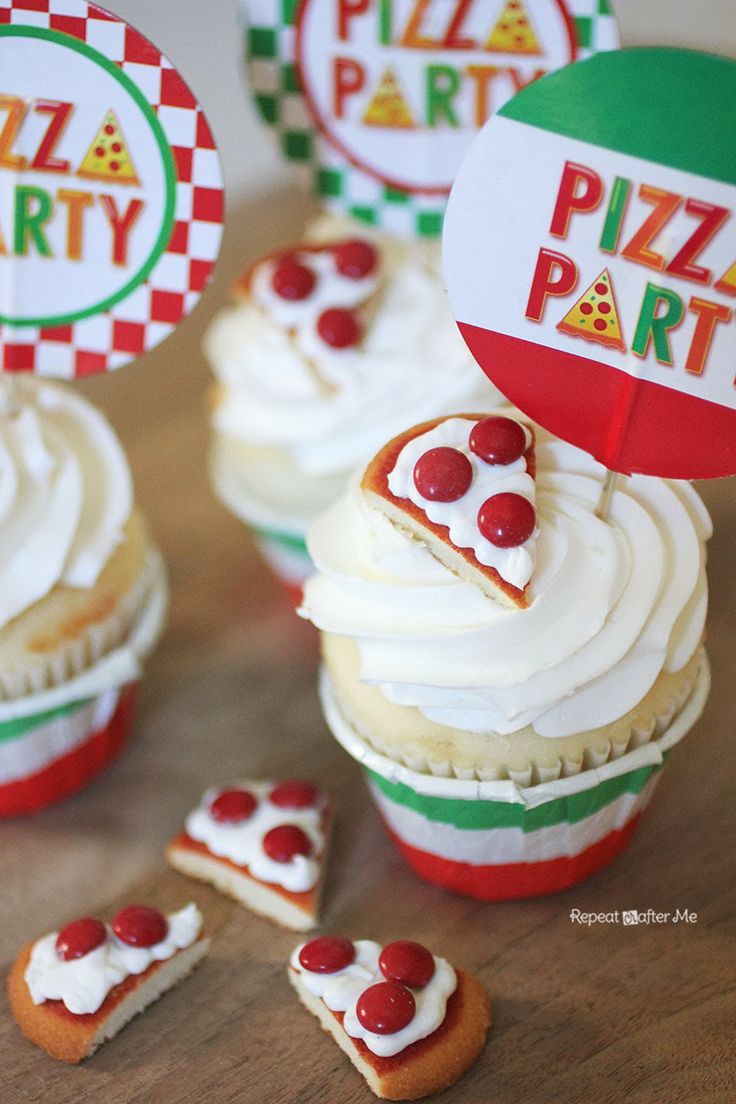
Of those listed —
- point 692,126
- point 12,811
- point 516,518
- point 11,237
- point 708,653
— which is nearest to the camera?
point 692,126

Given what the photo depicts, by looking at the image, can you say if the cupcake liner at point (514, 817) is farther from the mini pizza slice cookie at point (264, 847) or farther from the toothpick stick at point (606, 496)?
the toothpick stick at point (606, 496)

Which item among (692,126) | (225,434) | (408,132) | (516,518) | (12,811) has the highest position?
(692,126)

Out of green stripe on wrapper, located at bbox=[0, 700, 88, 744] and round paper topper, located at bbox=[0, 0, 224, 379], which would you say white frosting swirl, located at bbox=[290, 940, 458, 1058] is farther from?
round paper topper, located at bbox=[0, 0, 224, 379]

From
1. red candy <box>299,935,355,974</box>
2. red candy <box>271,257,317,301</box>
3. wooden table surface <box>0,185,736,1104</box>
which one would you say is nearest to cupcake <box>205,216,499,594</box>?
red candy <box>271,257,317,301</box>

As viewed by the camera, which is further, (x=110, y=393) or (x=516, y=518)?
(x=110, y=393)

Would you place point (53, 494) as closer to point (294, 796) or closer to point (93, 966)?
point (294, 796)

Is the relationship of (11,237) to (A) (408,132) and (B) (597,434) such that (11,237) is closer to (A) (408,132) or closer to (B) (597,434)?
(A) (408,132)

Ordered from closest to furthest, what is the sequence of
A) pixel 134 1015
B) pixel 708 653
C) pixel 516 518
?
pixel 516 518, pixel 134 1015, pixel 708 653

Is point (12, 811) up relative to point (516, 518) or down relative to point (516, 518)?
down

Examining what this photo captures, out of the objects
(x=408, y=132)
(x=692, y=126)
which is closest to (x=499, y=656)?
(x=692, y=126)
